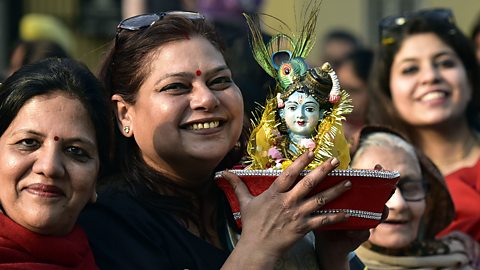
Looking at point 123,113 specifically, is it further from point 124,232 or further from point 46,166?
point 46,166

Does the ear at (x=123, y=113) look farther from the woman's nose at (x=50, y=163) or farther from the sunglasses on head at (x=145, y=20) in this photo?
the woman's nose at (x=50, y=163)

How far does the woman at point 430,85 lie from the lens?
5887 millimetres

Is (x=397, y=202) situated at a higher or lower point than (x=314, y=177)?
lower

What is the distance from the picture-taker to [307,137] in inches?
141

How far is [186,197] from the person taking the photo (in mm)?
3865

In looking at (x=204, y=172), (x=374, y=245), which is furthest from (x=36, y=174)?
(x=374, y=245)

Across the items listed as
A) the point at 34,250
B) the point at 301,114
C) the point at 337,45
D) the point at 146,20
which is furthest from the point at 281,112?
the point at 337,45

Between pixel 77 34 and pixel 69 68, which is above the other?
pixel 69 68

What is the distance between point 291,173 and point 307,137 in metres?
0.22

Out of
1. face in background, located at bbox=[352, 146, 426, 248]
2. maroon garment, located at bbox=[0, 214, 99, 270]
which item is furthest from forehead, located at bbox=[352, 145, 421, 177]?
maroon garment, located at bbox=[0, 214, 99, 270]

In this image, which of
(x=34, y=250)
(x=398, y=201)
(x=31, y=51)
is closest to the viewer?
(x=34, y=250)

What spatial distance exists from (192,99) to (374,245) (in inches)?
55.4

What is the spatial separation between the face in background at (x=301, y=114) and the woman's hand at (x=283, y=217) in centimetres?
15

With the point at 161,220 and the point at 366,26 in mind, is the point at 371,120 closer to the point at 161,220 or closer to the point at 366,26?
the point at 161,220
